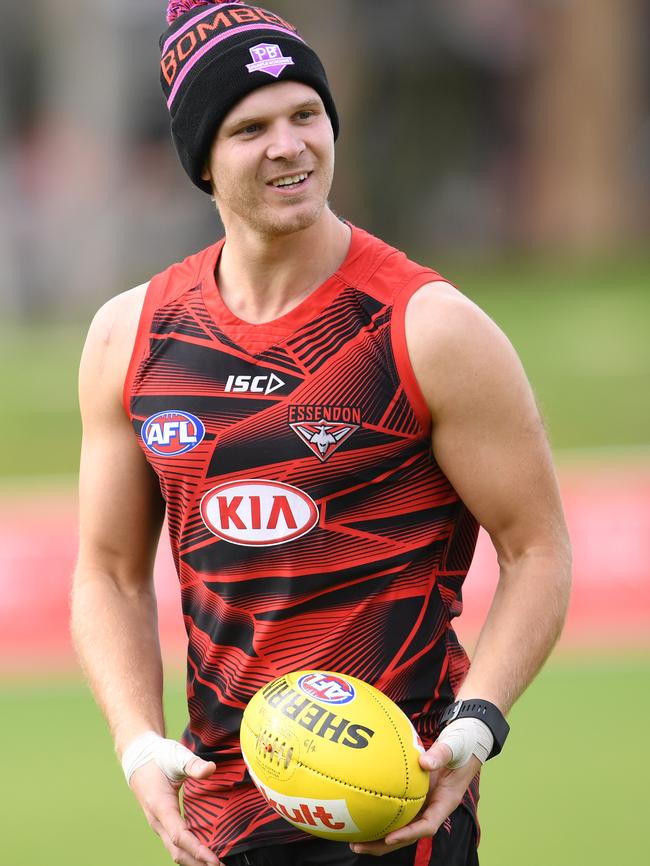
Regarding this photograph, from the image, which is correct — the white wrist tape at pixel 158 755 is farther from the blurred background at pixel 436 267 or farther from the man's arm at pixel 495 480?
the blurred background at pixel 436 267

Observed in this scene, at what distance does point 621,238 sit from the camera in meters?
32.1

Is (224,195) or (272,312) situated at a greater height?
(224,195)

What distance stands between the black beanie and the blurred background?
192 inches

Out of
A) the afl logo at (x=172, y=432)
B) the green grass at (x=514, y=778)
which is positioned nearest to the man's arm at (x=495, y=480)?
the afl logo at (x=172, y=432)

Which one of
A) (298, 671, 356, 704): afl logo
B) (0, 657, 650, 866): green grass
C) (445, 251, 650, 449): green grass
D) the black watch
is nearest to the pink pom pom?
(298, 671, 356, 704): afl logo

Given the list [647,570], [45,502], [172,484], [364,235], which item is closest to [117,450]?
[172,484]

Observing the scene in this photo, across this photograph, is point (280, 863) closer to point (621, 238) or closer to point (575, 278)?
point (575, 278)

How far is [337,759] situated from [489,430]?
90 cm

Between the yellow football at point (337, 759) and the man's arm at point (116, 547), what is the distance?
54 cm

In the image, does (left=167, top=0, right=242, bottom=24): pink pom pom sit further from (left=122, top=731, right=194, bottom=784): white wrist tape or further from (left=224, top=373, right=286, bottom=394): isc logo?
(left=122, top=731, right=194, bottom=784): white wrist tape

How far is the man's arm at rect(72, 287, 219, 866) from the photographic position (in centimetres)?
473

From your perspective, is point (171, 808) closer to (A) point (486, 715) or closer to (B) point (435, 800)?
(B) point (435, 800)

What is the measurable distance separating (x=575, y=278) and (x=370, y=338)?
80.6 ft

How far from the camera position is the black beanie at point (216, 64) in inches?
179
